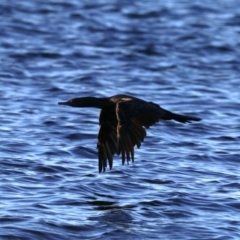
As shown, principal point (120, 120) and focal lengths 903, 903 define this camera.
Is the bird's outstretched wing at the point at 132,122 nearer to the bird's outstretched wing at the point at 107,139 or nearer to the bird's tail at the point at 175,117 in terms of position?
the bird's tail at the point at 175,117

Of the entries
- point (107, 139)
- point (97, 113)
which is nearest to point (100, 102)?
point (107, 139)

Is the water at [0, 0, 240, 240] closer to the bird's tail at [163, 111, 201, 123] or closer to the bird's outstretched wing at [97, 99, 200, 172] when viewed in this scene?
the bird's outstretched wing at [97, 99, 200, 172]

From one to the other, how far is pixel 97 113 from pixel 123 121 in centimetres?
470

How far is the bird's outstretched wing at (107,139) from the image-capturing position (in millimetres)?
9523

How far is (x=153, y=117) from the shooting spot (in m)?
9.05

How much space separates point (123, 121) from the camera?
8.86 m

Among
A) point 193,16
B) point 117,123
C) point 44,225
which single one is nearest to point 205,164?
point 117,123

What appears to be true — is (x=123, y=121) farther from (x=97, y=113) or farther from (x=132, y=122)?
(x=97, y=113)

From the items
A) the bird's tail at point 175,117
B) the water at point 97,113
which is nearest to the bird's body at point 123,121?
the bird's tail at point 175,117

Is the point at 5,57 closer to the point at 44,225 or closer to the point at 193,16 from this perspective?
the point at 193,16

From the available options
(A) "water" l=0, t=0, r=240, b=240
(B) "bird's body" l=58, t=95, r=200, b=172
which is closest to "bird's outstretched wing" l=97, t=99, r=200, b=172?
(B) "bird's body" l=58, t=95, r=200, b=172

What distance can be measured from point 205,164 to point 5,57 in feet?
25.7

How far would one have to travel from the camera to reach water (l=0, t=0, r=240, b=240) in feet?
27.4

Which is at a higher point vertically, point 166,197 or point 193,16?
point 193,16
